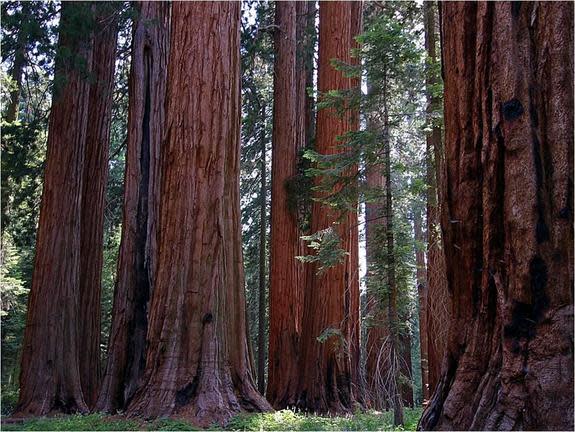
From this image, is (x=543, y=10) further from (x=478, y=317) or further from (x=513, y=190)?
(x=478, y=317)

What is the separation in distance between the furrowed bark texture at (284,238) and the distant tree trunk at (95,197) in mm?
3920

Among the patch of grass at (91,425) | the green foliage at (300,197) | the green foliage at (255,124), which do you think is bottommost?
the patch of grass at (91,425)

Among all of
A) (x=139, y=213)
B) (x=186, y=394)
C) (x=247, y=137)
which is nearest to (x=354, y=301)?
A: (x=139, y=213)

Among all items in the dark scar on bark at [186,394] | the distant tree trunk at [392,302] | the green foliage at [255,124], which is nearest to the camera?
the dark scar on bark at [186,394]

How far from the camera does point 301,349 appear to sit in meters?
12.0

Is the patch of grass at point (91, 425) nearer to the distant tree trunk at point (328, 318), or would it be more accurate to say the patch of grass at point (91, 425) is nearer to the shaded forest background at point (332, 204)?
the shaded forest background at point (332, 204)

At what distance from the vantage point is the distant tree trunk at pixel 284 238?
12688mm

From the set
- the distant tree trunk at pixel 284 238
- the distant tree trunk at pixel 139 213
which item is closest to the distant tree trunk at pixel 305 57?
the distant tree trunk at pixel 284 238

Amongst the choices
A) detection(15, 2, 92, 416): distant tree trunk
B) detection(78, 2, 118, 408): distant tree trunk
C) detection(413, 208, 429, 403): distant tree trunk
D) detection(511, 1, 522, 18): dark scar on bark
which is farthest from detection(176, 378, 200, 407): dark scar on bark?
detection(78, 2, 118, 408): distant tree trunk

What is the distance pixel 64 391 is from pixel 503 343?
9978 mm

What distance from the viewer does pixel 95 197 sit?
13812 mm

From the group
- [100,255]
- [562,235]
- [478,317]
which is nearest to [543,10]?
[562,235]

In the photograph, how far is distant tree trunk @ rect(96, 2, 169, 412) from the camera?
9.75 meters

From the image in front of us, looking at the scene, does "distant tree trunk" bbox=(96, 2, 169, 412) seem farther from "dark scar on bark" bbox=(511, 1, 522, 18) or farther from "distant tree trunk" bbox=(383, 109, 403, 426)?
A: "dark scar on bark" bbox=(511, 1, 522, 18)
